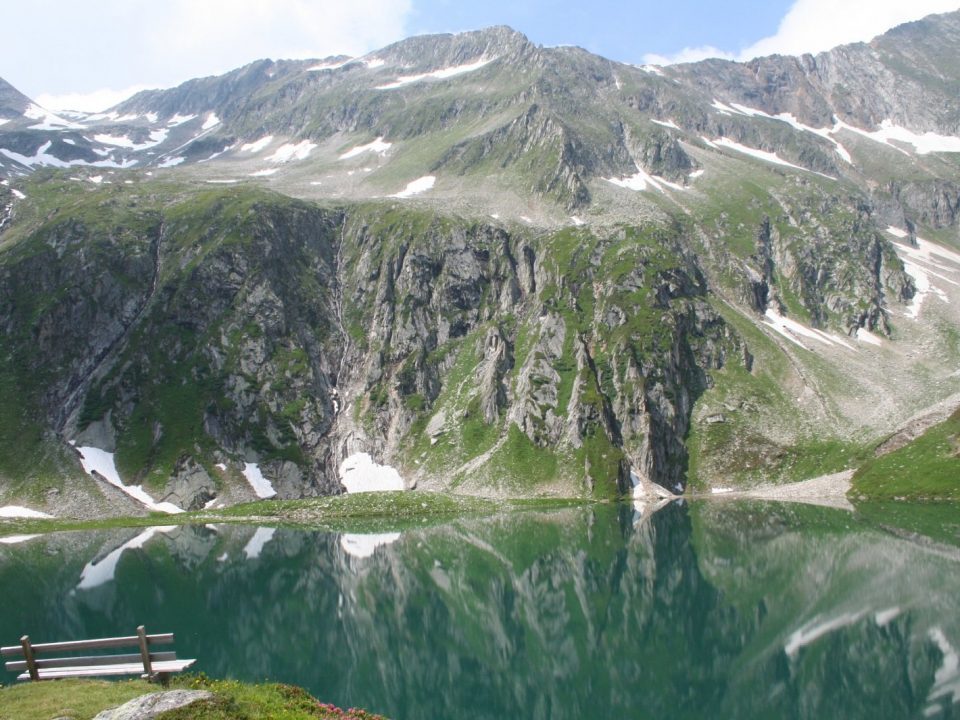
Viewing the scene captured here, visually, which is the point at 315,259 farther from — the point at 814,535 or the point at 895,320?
the point at 895,320

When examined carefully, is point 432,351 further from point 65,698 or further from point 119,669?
point 65,698

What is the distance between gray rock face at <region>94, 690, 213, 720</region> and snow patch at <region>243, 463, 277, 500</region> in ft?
383

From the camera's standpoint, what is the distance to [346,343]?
17212cm

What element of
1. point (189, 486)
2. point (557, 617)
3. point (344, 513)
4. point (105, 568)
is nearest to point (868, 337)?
point (344, 513)

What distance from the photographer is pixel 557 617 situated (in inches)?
1918

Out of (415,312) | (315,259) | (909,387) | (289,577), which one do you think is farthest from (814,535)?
(315,259)

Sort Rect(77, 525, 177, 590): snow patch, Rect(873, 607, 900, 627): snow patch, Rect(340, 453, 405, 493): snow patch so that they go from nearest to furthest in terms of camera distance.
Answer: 1. Rect(873, 607, 900, 627): snow patch
2. Rect(77, 525, 177, 590): snow patch
3. Rect(340, 453, 405, 493): snow patch

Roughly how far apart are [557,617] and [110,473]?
109347 mm

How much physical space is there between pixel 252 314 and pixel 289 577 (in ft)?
356

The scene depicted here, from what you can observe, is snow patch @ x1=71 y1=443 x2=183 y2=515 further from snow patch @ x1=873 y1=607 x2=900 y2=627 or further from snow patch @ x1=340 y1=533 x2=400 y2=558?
snow patch @ x1=873 y1=607 x2=900 y2=627

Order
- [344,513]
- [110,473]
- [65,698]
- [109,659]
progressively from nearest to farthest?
[65,698] < [109,659] < [344,513] < [110,473]

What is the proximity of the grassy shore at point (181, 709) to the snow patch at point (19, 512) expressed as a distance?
10746cm

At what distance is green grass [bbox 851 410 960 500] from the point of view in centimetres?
9488

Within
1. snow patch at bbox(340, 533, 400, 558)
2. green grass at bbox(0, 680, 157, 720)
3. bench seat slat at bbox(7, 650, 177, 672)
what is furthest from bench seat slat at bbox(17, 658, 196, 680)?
snow patch at bbox(340, 533, 400, 558)
